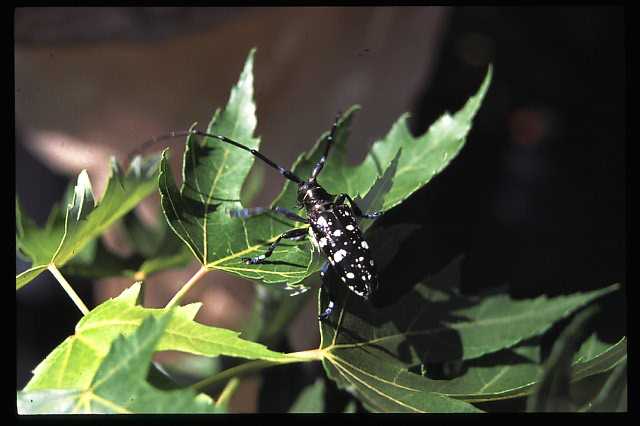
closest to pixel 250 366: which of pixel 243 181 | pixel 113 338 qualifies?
pixel 113 338

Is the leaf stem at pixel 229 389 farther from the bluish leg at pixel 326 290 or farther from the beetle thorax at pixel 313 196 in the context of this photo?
the beetle thorax at pixel 313 196

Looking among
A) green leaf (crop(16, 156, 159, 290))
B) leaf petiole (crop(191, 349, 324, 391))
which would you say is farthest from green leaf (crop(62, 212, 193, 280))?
leaf petiole (crop(191, 349, 324, 391))

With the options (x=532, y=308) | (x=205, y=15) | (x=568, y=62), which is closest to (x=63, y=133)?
(x=205, y=15)

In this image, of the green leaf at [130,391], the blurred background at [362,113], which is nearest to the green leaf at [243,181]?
the blurred background at [362,113]

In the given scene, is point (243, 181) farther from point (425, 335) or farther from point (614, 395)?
point (614, 395)

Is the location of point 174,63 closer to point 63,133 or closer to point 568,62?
point 63,133
